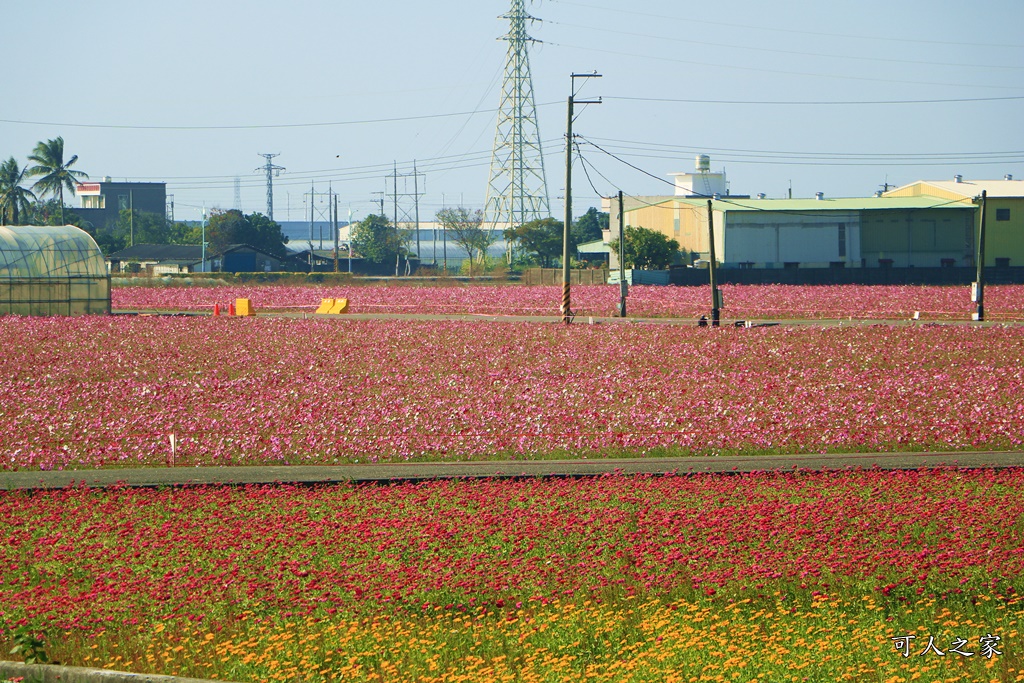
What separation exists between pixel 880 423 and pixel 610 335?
18.4m

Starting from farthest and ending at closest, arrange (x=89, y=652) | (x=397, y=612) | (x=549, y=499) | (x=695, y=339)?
(x=695, y=339), (x=549, y=499), (x=397, y=612), (x=89, y=652)

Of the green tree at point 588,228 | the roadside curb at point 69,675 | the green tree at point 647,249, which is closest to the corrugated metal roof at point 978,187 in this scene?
the green tree at point 647,249

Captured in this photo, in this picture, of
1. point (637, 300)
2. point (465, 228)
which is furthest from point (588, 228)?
point (637, 300)

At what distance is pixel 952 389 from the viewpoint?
86.0 ft

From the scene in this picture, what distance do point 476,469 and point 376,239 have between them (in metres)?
141

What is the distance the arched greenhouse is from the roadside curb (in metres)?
47.9

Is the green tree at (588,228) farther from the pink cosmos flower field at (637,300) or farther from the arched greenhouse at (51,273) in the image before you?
the arched greenhouse at (51,273)

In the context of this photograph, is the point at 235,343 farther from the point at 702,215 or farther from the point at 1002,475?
the point at 702,215

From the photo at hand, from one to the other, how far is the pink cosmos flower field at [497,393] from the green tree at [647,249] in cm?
4917

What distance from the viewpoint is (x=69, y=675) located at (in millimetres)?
8945

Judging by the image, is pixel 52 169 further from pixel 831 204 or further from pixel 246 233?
pixel 831 204

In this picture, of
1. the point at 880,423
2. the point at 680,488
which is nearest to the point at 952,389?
the point at 880,423

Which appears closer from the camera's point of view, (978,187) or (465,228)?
(978,187)

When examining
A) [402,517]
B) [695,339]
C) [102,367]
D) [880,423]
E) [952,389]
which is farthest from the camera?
[695,339]
